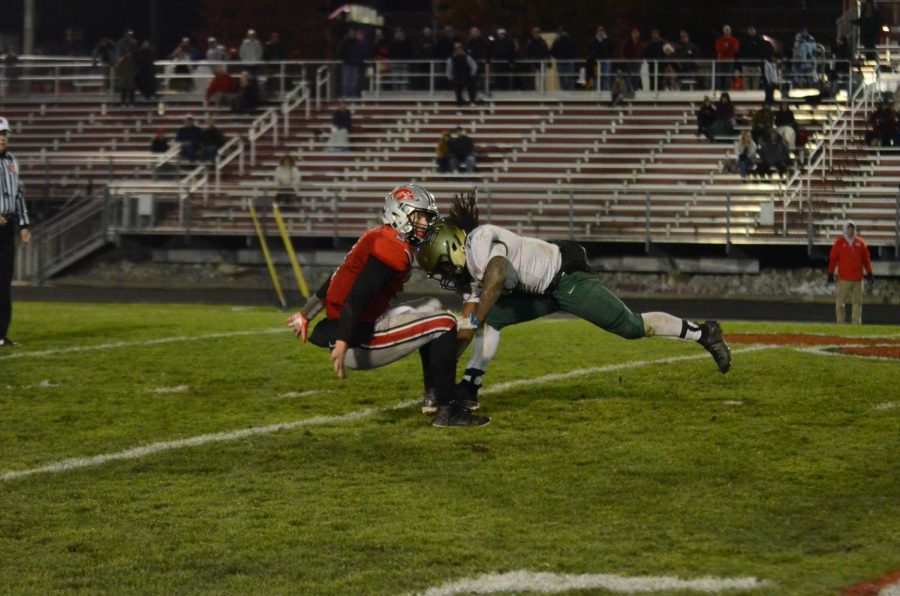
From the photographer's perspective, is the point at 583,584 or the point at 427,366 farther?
the point at 427,366

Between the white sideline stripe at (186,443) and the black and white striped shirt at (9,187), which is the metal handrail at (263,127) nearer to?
the black and white striped shirt at (9,187)

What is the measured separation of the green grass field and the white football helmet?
1.06 meters

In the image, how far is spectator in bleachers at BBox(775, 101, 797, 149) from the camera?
2447cm

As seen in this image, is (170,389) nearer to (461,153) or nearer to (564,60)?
(461,153)

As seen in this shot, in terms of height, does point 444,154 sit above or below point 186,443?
above

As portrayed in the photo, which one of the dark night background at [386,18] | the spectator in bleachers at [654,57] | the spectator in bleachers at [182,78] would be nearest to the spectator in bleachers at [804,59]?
the spectator in bleachers at [654,57]

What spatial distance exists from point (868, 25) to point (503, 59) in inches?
261

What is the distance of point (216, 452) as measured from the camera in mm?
7809

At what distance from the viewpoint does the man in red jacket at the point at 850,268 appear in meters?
18.5

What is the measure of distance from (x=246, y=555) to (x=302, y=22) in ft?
156

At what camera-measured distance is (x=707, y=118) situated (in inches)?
1014

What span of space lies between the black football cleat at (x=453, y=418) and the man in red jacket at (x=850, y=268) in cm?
A: 1094

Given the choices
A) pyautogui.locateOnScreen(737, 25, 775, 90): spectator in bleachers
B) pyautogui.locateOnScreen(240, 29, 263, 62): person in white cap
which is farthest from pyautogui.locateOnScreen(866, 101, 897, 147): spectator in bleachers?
pyautogui.locateOnScreen(240, 29, 263, 62): person in white cap

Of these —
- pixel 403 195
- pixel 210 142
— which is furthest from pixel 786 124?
pixel 403 195
